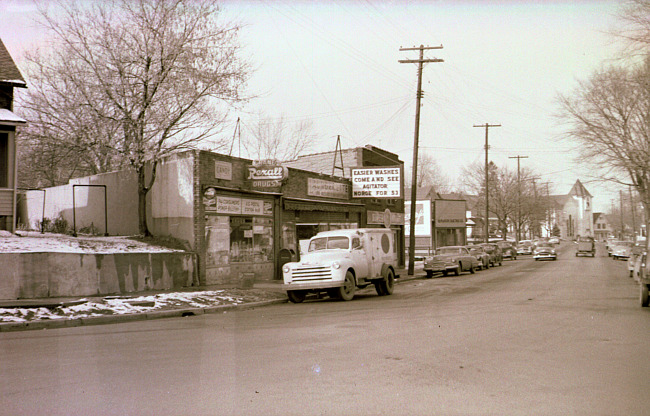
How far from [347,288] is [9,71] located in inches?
541

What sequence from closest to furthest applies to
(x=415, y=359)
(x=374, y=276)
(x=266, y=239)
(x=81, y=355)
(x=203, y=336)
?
(x=415, y=359), (x=81, y=355), (x=203, y=336), (x=374, y=276), (x=266, y=239)

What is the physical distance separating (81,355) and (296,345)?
317cm

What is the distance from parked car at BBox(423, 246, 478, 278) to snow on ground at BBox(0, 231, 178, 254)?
14947 mm

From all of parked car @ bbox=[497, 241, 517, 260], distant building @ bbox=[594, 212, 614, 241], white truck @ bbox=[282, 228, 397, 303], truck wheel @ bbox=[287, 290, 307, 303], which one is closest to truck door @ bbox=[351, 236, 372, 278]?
white truck @ bbox=[282, 228, 397, 303]

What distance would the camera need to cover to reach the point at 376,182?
29.4 metres

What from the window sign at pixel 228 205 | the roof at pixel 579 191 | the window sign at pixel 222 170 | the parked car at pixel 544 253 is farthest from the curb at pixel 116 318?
the roof at pixel 579 191

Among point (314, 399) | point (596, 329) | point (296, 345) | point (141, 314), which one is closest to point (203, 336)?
point (296, 345)

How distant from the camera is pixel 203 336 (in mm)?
9625

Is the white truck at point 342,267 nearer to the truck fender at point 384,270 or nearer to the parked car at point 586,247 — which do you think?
the truck fender at point 384,270

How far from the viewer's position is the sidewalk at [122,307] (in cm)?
1148

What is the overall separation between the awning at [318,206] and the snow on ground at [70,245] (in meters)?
7.44

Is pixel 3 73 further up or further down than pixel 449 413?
further up

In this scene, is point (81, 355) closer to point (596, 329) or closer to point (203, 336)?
point (203, 336)

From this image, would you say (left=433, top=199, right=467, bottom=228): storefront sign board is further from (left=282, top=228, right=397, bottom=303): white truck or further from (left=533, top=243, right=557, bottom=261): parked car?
(left=282, top=228, right=397, bottom=303): white truck
